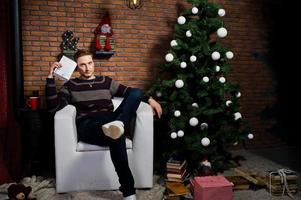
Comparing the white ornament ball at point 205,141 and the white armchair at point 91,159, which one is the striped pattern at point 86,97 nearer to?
the white armchair at point 91,159

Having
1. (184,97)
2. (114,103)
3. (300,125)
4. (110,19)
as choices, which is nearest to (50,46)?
(110,19)

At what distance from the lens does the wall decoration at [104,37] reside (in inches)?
136

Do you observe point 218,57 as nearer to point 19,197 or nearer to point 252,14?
point 252,14

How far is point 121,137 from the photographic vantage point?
2.39 metres

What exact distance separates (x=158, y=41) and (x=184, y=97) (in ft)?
3.38

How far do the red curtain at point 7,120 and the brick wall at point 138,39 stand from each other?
33 cm

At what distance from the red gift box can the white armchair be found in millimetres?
485

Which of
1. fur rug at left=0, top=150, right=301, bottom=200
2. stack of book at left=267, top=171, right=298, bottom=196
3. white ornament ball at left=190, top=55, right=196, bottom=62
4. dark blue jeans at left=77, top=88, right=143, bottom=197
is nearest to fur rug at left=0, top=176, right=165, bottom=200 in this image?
fur rug at left=0, top=150, right=301, bottom=200

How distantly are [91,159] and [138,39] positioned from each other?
1.68 m

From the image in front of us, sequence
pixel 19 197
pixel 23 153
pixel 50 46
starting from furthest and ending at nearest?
1. pixel 50 46
2. pixel 23 153
3. pixel 19 197

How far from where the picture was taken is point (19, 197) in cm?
238

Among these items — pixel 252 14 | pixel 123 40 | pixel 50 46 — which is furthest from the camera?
pixel 252 14

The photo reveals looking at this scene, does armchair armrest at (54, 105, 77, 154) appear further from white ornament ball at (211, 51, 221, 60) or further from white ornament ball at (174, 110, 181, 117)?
white ornament ball at (211, 51, 221, 60)

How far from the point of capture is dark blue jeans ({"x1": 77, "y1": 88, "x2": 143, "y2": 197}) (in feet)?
7.67
